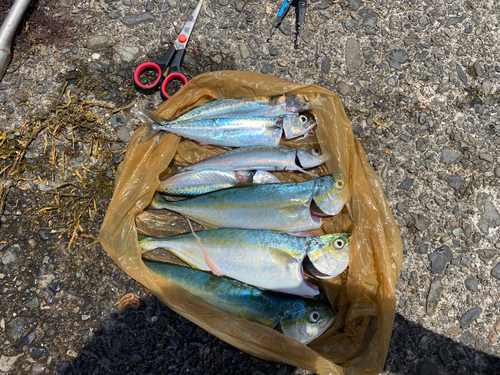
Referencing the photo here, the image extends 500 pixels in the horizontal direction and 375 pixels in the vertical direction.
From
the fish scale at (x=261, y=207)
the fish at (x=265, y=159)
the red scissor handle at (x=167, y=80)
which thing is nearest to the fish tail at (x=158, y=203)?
the fish scale at (x=261, y=207)

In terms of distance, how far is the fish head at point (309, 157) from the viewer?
108 inches

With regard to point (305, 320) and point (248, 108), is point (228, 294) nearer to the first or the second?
point (305, 320)

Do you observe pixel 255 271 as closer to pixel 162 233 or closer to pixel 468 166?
pixel 162 233

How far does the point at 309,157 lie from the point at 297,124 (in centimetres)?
32

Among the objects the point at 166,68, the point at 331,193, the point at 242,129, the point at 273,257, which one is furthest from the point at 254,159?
the point at 166,68

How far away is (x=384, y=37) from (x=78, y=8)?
310 cm

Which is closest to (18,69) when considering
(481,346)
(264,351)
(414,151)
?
(264,351)

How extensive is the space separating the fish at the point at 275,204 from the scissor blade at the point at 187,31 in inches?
58.6

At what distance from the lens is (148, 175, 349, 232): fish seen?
8.52 ft

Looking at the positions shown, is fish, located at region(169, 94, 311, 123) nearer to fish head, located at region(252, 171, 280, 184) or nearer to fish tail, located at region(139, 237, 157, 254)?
fish head, located at region(252, 171, 280, 184)

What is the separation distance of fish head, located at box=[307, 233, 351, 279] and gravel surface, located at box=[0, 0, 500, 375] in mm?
729

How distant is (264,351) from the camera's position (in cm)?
224

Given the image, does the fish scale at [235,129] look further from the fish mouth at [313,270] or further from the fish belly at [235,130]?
the fish mouth at [313,270]

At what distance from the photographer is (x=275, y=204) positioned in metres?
2.60
